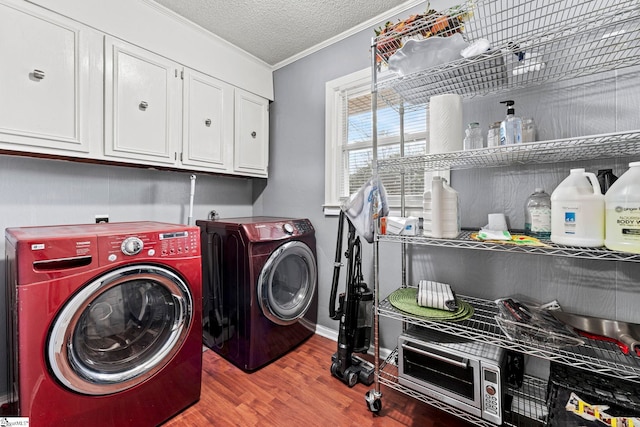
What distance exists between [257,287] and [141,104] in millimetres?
1377

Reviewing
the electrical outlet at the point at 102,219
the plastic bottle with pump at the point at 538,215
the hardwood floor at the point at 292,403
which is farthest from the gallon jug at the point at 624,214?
the electrical outlet at the point at 102,219

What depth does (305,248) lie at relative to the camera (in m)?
2.18

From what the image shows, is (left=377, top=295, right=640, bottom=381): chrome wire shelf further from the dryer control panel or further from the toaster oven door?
the dryer control panel

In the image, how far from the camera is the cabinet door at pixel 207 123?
201 centimetres

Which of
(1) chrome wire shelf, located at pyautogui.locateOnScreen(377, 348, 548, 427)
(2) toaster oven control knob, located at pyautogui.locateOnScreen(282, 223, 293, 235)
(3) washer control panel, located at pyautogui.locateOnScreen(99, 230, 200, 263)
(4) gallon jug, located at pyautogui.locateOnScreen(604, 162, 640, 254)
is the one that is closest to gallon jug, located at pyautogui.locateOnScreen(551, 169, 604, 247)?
(4) gallon jug, located at pyautogui.locateOnScreen(604, 162, 640, 254)

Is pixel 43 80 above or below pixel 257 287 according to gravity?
above

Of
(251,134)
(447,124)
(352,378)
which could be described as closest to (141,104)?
(251,134)

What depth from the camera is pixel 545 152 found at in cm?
123

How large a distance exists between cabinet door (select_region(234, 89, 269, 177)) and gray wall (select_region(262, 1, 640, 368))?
409 mm

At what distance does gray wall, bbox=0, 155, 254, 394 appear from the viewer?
1.54 m

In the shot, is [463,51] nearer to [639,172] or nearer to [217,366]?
[639,172]

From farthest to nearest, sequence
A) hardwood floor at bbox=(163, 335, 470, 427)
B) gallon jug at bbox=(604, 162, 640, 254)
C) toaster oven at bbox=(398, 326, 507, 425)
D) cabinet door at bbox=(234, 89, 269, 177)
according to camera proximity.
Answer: cabinet door at bbox=(234, 89, 269, 177)
hardwood floor at bbox=(163, 335, 470, 427)
toaster oven at bbox=(398, 326, 507, 425)
gallon jug at bbox=(604, 162, 640, 254)

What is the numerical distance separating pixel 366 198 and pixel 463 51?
32.7 inches

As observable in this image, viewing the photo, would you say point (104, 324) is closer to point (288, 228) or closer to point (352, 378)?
point (288, 228)
